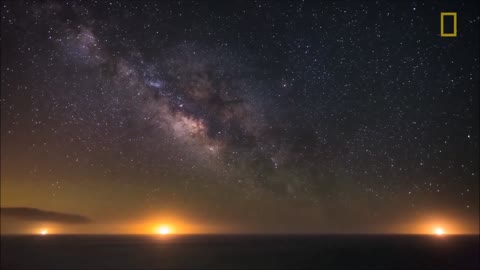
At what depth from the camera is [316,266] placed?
47281mm

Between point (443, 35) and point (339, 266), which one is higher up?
point (443, 35)

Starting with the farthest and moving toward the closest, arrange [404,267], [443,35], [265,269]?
[404,267]
[265,269]
[443,35]

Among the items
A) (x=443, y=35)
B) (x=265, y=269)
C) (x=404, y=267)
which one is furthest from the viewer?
(x=404, y=267)

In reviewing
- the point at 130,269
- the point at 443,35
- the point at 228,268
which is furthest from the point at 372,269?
the point at 443,35

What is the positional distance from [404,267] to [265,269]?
14887 mm

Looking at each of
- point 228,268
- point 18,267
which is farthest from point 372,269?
point 18,267

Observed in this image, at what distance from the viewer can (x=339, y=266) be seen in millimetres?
47375

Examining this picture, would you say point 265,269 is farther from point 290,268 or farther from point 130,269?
point 130,269

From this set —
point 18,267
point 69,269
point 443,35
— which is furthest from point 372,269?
point 18,267

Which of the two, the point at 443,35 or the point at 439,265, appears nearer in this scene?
the point at 443,35

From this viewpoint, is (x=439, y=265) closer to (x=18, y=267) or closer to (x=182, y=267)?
(x=182, y=267)

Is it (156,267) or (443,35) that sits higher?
(443,35)

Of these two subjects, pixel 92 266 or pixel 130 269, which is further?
pixel 92 266

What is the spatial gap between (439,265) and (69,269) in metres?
39.2
